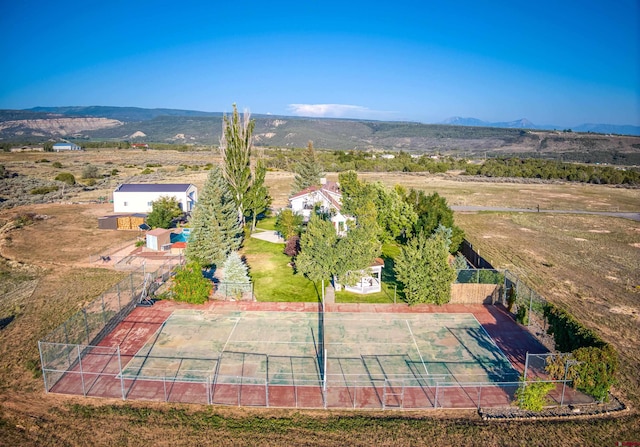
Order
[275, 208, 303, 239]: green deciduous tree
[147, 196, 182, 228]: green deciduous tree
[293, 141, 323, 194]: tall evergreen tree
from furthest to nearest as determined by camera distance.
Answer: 1. [293, 141, 323, 194]: tall evergreen tree
2. [147, 196, 182, 228]: green deciduous tree
3. [275, 208, 303, 239]: green deciduous tree

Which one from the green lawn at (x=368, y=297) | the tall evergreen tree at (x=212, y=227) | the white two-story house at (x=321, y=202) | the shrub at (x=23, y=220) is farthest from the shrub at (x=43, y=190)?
the green lawn at (x=368, y=297)

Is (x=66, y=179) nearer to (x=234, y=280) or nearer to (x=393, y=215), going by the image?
(x=234, y=280)

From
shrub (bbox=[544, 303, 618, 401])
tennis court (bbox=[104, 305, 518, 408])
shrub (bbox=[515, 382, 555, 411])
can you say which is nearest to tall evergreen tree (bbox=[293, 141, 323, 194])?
tennis court (bbox=[104, 305, 518, 408])

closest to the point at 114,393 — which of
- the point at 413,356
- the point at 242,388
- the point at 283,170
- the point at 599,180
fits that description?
the point at 242,388

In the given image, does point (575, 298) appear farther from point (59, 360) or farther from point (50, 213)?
point (50, 213)

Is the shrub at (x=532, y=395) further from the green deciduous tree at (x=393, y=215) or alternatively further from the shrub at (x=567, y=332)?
the green deciduous tree at (x=393, y=215)

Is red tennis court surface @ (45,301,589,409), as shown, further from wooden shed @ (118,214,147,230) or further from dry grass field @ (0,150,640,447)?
wooden shed @ (118,214,147,230)
